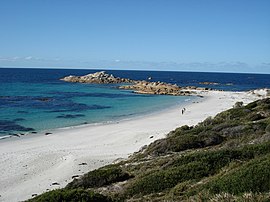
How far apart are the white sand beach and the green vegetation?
19.2ft

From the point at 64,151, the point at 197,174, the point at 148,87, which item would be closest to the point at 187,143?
the point at 197,174

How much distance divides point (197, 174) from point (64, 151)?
1642 cm

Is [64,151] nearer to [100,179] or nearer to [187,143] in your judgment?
[187,143]

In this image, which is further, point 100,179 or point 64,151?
point 64,151

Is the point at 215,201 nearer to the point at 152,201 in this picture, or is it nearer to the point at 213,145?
the point at 152,201

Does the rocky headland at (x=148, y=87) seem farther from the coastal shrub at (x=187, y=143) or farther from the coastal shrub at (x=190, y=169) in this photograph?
the coastal shrub at (x=190, y=169)

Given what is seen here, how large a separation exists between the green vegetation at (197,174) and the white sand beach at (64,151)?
5.85 metres

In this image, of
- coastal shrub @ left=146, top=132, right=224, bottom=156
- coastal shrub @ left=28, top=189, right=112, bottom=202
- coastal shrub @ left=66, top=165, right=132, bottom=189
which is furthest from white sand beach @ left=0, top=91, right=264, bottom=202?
coastal shrub @ left=28, top=189, right=112, bottom=202

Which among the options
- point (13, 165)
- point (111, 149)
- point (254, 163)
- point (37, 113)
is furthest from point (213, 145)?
point (37, 113)

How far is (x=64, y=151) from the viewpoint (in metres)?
25.1

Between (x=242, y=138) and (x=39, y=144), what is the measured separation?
58.3 feet

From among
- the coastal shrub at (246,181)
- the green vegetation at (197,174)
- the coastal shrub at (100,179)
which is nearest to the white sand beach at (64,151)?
the coastal shrub at (100,179)

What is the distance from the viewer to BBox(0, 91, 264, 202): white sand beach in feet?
60.2

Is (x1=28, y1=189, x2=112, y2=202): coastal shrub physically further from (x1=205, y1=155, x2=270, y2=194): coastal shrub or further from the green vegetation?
(x1=205, y1=155, x2=270, y2=194): coastal shrub
